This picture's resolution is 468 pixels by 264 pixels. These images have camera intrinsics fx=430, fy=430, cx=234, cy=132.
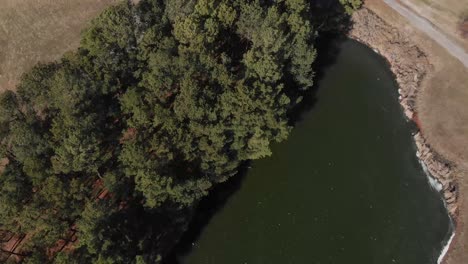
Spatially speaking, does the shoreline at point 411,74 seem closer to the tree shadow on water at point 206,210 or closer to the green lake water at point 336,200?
the green lake water at point 336,200

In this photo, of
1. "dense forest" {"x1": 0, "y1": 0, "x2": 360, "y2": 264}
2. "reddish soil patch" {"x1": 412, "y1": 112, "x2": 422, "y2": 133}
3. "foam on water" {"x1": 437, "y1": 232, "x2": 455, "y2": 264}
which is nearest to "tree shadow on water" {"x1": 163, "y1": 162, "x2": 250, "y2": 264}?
"dense forest" {"x1": 0, "y1": 0, "x2": 360, "y2": 264}

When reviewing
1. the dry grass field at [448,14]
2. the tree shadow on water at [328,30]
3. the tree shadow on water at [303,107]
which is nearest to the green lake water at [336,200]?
the tree shadow on water at [303,107]

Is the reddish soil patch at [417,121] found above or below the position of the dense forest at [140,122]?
below

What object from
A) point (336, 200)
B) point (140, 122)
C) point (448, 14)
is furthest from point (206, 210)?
point (448, 14)

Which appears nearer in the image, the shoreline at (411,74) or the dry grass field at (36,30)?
the shoreline at (411,74)

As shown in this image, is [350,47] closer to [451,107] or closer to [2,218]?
[451,107]

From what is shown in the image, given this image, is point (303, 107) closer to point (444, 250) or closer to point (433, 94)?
point (433, 94)

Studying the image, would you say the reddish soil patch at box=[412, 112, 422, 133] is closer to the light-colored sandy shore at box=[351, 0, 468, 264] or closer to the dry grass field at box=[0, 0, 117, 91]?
the light-colored sandy shore at box=[351, 0, 468, 264]
